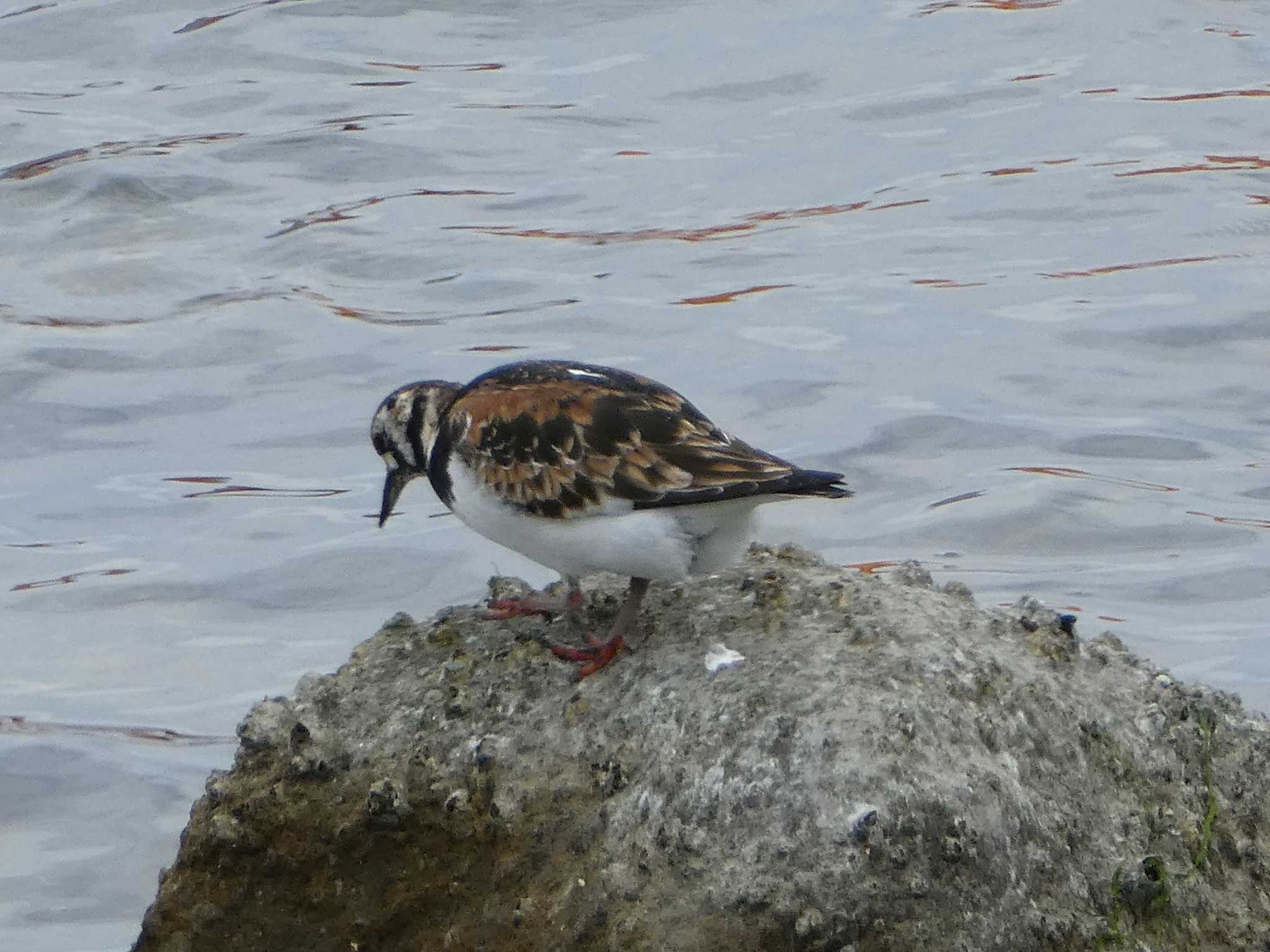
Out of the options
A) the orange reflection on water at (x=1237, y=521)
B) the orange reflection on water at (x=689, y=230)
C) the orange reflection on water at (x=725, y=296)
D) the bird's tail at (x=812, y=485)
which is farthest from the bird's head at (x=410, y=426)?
the orange reflection on water at (x=689, y=230)

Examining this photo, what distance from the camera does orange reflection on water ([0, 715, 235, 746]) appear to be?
7203 millimetres

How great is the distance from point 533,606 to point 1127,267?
7.42 meters

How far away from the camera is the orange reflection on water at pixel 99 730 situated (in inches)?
284

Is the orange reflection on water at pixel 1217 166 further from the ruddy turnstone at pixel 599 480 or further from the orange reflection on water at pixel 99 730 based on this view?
the ruddy turnstone at pixel 599 480

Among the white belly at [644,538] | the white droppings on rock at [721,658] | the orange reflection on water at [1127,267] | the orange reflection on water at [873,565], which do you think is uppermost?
the white belly at [644,538]

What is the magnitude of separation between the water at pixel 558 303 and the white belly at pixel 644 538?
2.27 metres

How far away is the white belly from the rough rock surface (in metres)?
0.15

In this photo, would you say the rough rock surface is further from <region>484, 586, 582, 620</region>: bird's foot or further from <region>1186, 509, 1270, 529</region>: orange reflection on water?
<region>1186, 509, 1270, 529</region>: orange reflection on water

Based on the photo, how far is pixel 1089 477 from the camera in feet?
30.3

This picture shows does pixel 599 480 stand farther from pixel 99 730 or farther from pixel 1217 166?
pixel 1217 166

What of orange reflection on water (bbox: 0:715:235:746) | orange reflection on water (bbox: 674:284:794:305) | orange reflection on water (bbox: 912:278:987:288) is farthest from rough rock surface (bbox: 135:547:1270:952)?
orange reflection on water (bbox: 912:278:987:288)

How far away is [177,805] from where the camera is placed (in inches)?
271

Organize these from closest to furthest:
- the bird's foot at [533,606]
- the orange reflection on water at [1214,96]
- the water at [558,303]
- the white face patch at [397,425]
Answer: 1. the bird's foot at [533,606]
2. the white face patch at [397,425]
3. the water at [558,303]
4. the orange reflection on water at [1214,96]

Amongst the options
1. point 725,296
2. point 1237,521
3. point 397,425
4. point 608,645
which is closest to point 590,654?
point 608,645
